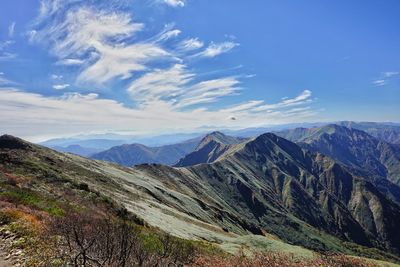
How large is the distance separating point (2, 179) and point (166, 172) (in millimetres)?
143490

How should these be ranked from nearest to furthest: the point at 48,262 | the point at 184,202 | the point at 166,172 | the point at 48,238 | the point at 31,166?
the point at 48,262 → the point at 48,238 → the point at 31,166 → the point at 184,202 → the point at 166,172

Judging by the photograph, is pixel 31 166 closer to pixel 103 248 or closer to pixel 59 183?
pixel 59 183

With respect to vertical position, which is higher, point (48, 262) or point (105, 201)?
point (48, 262)

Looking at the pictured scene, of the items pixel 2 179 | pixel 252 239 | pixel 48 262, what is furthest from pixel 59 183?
pixel 48 262

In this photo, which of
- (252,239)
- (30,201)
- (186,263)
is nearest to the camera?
(186,263)

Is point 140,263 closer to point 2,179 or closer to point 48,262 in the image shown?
point 48,262

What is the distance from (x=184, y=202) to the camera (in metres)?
112

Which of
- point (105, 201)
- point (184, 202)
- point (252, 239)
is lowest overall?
point (184, 202)

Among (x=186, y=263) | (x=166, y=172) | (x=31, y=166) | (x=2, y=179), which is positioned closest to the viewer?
(x=186, y=263)

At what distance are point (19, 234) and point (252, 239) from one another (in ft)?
106

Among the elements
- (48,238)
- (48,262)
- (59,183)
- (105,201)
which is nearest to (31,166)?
(59,183)

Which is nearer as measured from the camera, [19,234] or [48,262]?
[48,262]

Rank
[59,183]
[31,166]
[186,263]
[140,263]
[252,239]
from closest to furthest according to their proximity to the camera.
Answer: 1. [140,263]
2. [186,263]
3. [252,239]
4. [59,183]
5. [31,166]

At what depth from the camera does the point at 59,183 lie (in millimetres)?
52875
